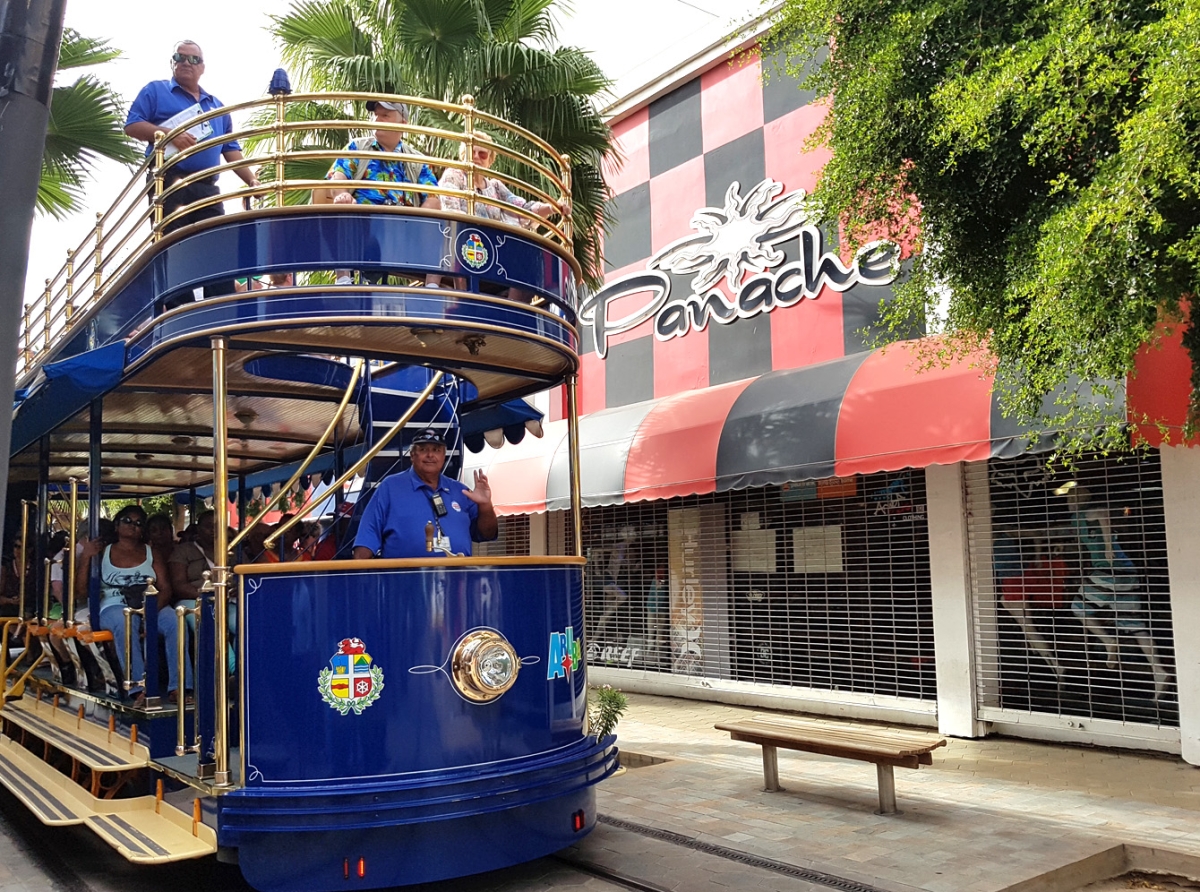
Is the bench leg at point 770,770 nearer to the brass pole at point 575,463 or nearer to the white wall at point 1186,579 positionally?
the brass pole at point 575,463

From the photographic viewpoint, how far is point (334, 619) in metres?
5.07

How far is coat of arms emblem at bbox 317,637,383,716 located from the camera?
5.03 meters

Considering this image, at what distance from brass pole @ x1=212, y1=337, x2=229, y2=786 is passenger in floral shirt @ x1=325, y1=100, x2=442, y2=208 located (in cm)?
114

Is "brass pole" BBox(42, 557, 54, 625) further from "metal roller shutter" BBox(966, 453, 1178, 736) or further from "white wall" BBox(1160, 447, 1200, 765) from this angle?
"white wall" BBox(1160, 447, 1200, 765)

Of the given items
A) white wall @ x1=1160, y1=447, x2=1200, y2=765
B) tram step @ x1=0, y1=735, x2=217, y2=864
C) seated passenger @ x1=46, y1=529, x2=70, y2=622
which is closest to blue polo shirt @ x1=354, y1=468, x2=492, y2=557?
tram step @ x1=0, y1=735, x2=217, y2=864

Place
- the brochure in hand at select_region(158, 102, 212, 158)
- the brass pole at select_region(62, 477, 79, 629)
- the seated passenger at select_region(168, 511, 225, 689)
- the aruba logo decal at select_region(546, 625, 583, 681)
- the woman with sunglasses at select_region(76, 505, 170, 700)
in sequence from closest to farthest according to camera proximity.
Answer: the aruba logo decal at select_region(546, 625, 583, 681), the brochure in hand at select_region(158, 102, 212, 158), the woman with sunglasses at select_region(76, 505, 170, 700), the brass pole at select_region(62, 477, 79, 629), the seated passenger at select_region(168, 511, 225, 689)

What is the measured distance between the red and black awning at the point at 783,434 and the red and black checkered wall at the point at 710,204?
394 mm

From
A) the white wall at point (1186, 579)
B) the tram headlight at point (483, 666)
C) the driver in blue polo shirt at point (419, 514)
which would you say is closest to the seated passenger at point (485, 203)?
the driver in blue polo shirt at point (419, 514)

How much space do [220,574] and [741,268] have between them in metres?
8.18

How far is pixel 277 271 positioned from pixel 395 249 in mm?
623

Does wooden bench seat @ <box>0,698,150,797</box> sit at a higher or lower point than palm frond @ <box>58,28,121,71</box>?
lower

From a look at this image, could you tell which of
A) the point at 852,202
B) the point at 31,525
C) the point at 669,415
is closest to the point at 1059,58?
the point at 852,202

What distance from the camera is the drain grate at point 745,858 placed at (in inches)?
209

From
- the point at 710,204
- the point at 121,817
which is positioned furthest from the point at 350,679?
the point at 710,204
